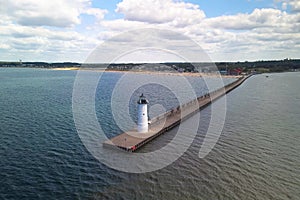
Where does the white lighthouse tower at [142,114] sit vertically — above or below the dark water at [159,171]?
above

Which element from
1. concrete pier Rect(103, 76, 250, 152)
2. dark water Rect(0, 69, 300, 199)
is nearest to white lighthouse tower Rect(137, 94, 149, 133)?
concrete pier Rect(103, 76, 250, 152)

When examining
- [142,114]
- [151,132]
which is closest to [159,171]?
[142,114]

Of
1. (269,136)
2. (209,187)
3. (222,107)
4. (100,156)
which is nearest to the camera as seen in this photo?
(209,187)

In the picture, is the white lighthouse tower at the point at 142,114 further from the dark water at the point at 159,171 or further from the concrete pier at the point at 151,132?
the dark water at the point at 159,171

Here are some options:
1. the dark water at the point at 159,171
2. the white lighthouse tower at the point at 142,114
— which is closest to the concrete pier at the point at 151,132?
the white lighthouse tower at the point at 142,114

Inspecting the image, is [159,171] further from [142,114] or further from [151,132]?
[151,132]

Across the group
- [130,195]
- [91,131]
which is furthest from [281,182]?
[91,131]

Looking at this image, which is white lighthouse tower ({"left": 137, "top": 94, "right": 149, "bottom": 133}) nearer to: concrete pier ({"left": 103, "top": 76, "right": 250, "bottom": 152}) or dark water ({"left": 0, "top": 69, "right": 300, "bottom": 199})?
concrete pier ({"left": 103, "top": 76, "right": 250, "bottom": 152})

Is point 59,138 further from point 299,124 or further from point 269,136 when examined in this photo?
point 299,124
